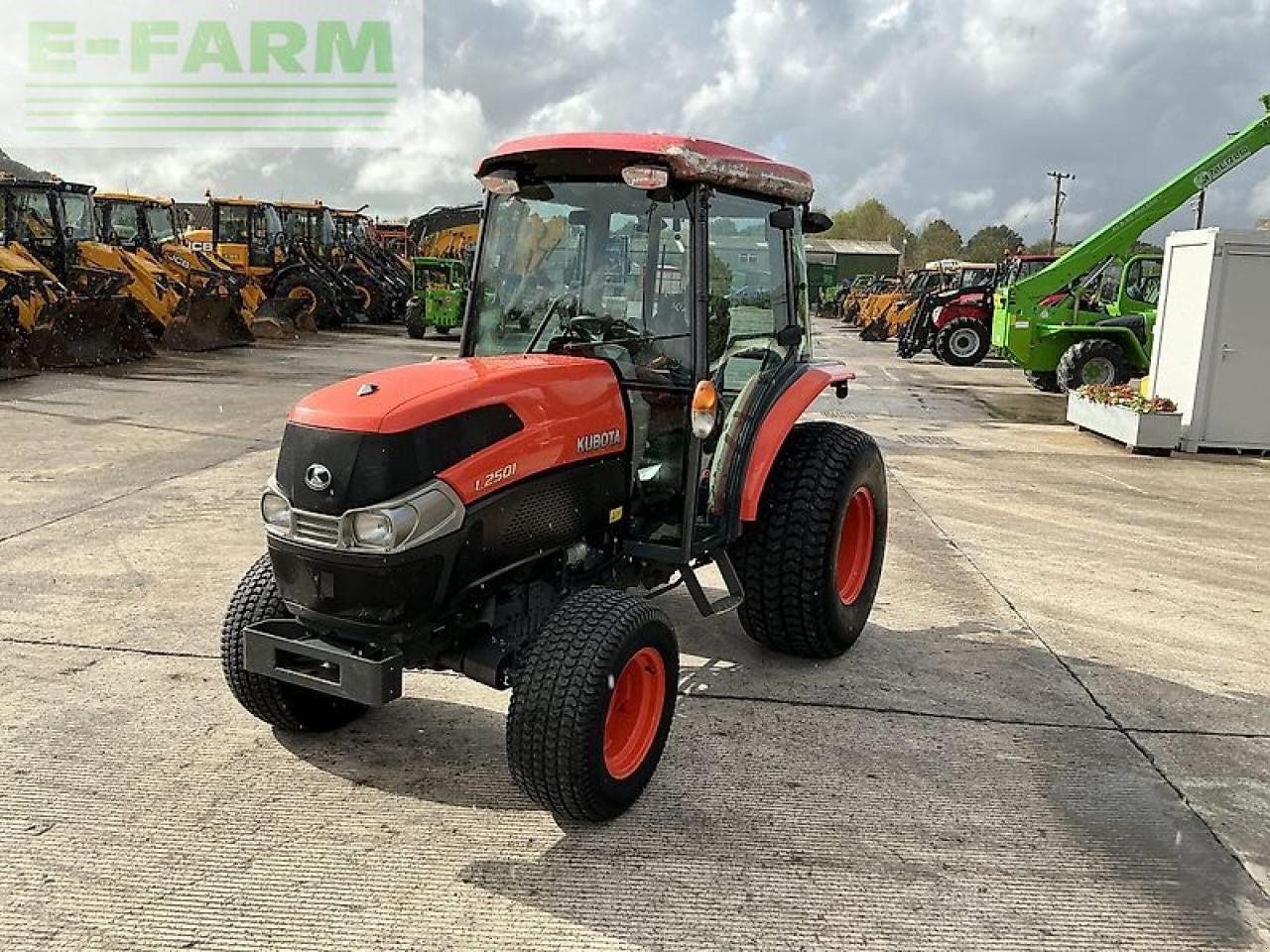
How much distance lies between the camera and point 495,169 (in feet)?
12.9

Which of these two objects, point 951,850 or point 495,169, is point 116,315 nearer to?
point 495,169

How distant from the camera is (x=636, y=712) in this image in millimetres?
3395

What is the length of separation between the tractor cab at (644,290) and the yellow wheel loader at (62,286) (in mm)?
11171

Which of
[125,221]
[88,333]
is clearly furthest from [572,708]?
[125,221]

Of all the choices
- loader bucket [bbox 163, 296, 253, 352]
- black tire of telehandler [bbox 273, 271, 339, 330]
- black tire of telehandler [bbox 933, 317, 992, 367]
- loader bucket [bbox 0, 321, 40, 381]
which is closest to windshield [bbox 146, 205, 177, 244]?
loader bucket [bbox 163, 296, 253, 352]

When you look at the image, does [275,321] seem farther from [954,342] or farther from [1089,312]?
[1089,312]

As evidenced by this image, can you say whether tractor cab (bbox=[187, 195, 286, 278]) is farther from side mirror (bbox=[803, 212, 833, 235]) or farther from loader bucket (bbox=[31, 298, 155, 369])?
side mirror (bbox=[803, 212, 833, 235])

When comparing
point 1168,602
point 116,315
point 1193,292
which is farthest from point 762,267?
point 116,315

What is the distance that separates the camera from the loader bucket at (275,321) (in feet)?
66.1

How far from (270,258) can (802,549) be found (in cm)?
2036

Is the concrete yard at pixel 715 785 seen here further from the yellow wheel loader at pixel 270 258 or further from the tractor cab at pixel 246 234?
the tractor cab at pixel 246 234

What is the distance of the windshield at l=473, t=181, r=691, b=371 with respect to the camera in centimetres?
384

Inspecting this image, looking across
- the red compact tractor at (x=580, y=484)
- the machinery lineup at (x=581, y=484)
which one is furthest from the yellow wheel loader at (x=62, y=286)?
the red compact tractor at (x=580, y=484)

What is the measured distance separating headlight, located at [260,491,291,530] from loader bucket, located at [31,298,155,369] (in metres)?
11.8
